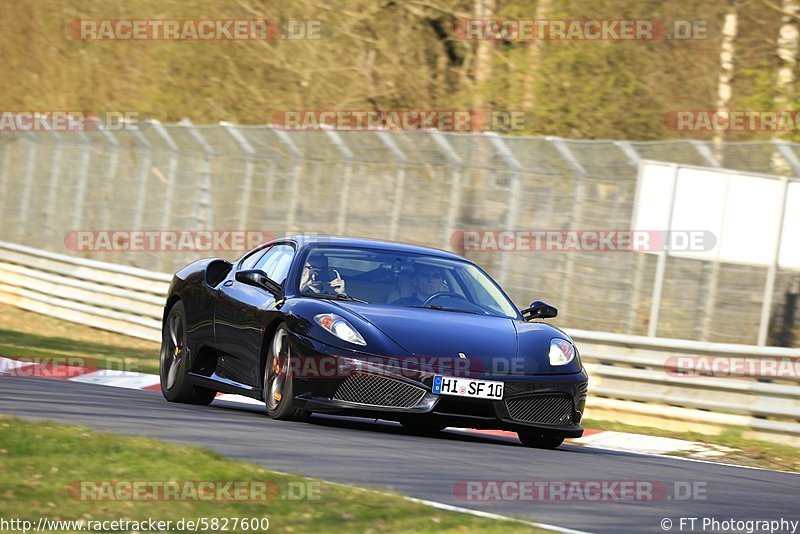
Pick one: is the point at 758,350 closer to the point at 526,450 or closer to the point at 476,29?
the point at 526,450

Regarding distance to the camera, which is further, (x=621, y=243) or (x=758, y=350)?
(x=621, y=243)

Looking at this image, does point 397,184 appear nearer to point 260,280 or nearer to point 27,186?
point 260,280

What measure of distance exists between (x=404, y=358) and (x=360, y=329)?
13.6 inches

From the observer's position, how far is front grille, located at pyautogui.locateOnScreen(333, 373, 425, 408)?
8945mm

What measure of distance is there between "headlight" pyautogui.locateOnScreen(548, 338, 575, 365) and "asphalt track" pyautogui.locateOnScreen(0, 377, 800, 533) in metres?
0.57

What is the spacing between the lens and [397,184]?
18156mm

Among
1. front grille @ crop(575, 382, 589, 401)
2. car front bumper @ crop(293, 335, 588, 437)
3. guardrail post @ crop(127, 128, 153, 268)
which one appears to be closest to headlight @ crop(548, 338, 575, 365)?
front grille @ crop(575, 382, 589, 401)

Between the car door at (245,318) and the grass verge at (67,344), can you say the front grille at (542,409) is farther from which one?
the grass verge at (67,344)

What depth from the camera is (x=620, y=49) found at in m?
25.5

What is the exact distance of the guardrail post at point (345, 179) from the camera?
1897cm

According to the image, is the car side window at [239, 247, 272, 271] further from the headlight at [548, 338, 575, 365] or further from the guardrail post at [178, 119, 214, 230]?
the guardrail post at [178, 119, 214, 230]

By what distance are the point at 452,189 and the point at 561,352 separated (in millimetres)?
7899

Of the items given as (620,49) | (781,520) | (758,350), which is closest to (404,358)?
(781,520)

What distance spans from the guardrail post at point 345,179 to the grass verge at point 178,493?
39.5ft
